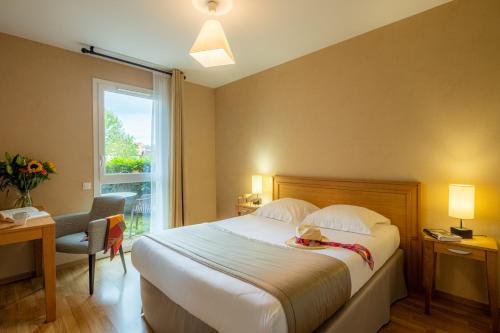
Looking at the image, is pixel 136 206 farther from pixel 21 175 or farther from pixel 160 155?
pixel 21 175

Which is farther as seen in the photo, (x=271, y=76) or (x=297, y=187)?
(x=271, y=76)

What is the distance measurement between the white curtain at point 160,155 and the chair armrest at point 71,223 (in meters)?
0.95

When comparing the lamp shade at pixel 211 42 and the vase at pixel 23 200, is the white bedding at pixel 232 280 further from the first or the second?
the lamp shade at pixel 211 42

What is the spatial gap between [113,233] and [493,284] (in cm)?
335

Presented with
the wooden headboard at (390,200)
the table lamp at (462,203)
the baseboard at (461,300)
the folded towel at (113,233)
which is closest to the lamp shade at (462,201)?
the table lamp at (462,203)

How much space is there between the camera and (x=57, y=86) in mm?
3033

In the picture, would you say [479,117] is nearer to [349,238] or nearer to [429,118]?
[429,118]

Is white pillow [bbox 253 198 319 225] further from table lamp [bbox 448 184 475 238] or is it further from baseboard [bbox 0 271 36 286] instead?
baseboard [bbox 0 271 36 286]

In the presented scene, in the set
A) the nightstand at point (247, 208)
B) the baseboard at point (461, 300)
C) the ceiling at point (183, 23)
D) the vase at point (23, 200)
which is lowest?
the baseboard at point (461, 300)

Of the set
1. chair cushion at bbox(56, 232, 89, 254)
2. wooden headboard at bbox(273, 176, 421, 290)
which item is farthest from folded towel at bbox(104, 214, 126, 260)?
wooden headboard at bbox(273, 176, 421, 290)

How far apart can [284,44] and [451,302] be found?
3.13 metres

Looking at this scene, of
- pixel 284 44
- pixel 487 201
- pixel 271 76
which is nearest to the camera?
pixel 487 201

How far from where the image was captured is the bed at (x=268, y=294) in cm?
127

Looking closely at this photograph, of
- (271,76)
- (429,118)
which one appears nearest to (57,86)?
(271,76)
